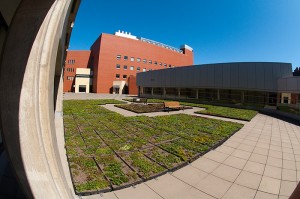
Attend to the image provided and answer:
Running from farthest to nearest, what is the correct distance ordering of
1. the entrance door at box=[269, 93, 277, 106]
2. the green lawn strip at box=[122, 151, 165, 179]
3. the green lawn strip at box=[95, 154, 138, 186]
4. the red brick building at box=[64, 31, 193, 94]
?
the red brick building at box=[64, 31, 193, 94], the entrance door at box=[269, 93, 277, 106], the green lawn strip at box=[122, 151, 165, 179], the green lawn strip at box=[95, 154, 138, 186]

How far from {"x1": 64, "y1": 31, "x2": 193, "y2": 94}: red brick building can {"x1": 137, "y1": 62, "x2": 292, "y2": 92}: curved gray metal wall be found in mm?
27059

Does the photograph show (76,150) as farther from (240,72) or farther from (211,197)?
(240,72)

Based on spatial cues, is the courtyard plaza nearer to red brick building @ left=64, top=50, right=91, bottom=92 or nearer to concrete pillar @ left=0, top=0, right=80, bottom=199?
concrete pillar @ left=0, top=0, right=80, bottom=199

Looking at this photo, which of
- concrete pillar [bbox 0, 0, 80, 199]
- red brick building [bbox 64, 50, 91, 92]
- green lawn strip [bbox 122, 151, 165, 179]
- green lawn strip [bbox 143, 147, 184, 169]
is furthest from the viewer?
red brick building [bbox 64, 50, 91, 92]

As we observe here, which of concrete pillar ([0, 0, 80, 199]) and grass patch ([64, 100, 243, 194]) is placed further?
grass patch ([64, 100, 243, 194])

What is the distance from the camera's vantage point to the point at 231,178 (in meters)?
4.39

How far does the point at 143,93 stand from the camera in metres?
42.4

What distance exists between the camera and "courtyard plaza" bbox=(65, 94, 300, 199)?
12.1ft

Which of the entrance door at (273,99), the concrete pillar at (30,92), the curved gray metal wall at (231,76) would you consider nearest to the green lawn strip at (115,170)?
the concrete pillar at (30,92)

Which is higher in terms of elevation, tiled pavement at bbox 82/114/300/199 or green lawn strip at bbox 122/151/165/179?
green lawn strip at bbox 122/151/165/179

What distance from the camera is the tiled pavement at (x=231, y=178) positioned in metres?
3.68

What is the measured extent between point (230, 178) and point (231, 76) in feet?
73.0

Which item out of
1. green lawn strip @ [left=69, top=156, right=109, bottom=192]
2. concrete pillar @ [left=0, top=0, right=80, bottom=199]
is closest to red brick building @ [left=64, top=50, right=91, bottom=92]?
green lawn strip @ [left=69, top=156, right=109, bottom=192]

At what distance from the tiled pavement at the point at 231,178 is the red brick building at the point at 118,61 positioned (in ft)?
168
